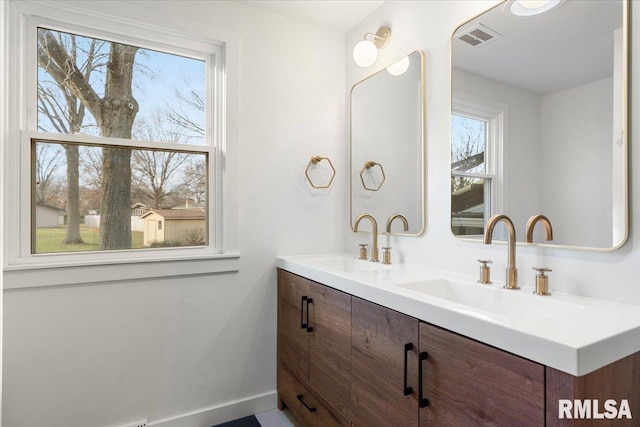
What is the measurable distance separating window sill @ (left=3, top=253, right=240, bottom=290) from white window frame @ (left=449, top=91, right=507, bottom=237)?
4.28ft

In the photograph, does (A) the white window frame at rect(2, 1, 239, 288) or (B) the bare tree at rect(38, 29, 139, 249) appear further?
(B) the bare tree at rect(38, 29, 139, 249)

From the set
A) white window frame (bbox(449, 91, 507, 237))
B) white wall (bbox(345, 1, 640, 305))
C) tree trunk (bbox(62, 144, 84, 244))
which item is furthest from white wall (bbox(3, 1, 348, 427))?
white window frame (bbox(449, 91, 507, 237))

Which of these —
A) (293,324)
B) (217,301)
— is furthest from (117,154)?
(293,324)

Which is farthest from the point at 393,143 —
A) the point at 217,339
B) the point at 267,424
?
the point at 267,424

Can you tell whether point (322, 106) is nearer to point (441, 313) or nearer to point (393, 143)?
point (393, 143)

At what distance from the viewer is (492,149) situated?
1.45 metres

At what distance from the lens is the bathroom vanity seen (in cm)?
76

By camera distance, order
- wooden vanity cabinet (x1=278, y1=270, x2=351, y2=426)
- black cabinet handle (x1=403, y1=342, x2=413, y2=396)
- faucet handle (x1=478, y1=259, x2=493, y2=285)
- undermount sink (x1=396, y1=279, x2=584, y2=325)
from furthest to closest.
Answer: wooden vanity cabinet (x1=278, y1=270, x2=351, y2=426) → faucet handle (x1=478, y1=259, x2=493, y2=285) → black cabinet handle (x1=403, y1=342, x2=413, y2=396) → undermount sink (x1=396, y1=279, x2=584, y2=325)

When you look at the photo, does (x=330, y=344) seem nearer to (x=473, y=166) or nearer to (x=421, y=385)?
(x=421, y=385)

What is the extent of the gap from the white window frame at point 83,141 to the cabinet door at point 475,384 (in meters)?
1.24

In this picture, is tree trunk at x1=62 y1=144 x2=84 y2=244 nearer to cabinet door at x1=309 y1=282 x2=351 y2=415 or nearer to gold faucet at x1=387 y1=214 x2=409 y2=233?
cabinet door at x1=309 y1=282 x2=351 y2=415

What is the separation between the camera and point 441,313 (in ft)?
3.28

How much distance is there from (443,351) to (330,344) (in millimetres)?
637

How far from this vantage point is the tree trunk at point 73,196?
5.49 feet
